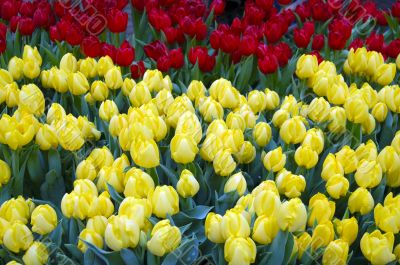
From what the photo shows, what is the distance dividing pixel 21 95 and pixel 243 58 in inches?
39.1

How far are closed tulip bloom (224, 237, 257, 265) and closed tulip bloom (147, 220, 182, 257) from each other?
0.12 metres

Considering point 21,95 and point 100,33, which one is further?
point 100,33

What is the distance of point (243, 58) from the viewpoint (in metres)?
2.61

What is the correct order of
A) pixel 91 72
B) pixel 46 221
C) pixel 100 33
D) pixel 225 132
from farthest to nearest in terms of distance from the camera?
pixel 100 33, pixel 91 72, pixel 225 132, pixel 46 221

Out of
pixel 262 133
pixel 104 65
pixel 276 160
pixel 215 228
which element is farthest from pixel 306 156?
pixel 104 65

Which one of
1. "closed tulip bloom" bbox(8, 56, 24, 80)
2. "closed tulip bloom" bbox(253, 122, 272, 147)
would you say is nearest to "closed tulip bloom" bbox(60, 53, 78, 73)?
"closed tulip bloom" bbox(8, 56, 24, 80)

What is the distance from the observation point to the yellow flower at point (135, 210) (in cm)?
139

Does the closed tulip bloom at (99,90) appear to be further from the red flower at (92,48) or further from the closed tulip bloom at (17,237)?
the closed tulip bloom at (17,237)

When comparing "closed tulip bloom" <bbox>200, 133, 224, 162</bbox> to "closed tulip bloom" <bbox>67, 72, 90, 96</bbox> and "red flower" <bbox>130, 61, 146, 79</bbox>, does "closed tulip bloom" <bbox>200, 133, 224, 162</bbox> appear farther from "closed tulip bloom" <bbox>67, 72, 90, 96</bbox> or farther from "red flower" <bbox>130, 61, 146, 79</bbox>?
"red flower" <bbox>130, 61, 146, 79</bbox>

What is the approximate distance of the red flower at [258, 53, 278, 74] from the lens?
94.4 inches

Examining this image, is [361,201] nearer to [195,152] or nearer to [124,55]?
[195,152]

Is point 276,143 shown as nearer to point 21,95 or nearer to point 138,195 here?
point 138,195

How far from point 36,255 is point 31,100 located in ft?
2.17

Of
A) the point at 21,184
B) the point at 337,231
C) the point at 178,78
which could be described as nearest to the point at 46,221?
the point at 21,184
